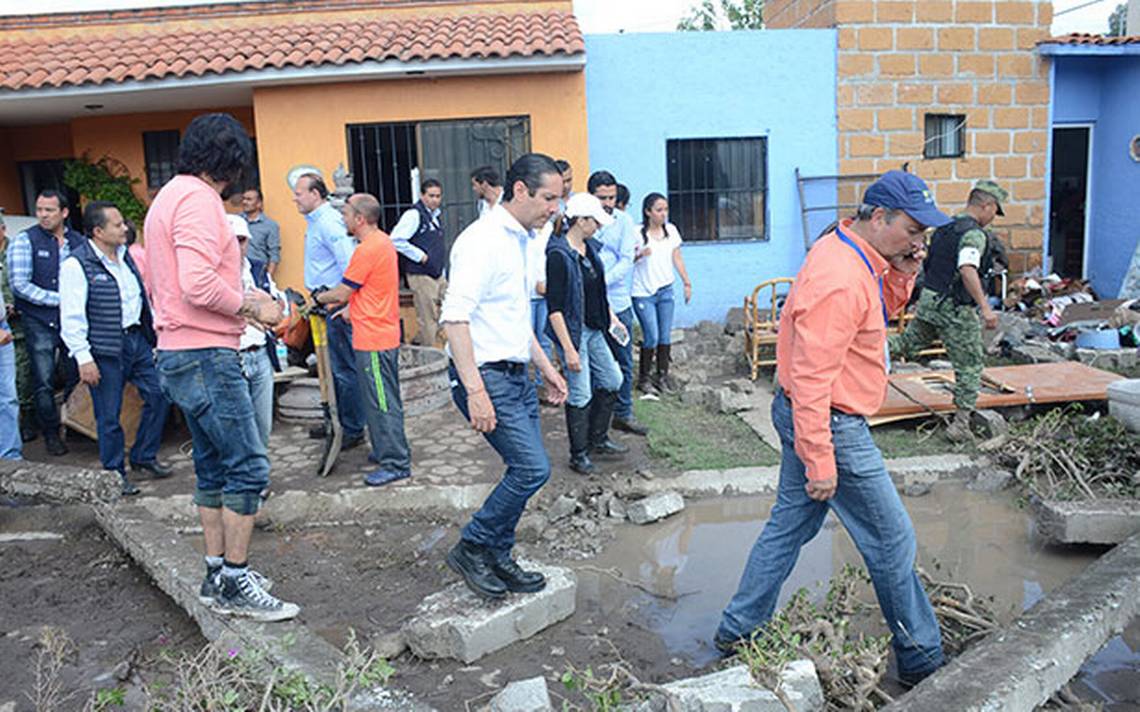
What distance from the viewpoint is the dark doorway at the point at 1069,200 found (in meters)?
12.6

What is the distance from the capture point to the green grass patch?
6.16 meters

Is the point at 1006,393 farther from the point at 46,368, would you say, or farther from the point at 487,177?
the point at 46,368

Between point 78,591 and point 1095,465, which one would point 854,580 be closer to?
point 1095,465

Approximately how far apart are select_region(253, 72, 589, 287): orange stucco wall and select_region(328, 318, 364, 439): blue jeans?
4135mm

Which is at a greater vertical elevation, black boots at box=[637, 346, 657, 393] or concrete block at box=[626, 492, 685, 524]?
black boots at box=[637, 346, 657, 393]

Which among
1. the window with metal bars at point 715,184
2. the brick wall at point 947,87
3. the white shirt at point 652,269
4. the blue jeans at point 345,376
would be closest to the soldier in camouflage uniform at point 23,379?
the blue jeans at point 345,376

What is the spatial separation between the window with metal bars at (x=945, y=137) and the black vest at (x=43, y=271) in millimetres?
9467

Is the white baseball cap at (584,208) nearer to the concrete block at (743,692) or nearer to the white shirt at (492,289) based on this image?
the white shirt at (492,289)

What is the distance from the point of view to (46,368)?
686 cm

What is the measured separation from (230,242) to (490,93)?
688 cm

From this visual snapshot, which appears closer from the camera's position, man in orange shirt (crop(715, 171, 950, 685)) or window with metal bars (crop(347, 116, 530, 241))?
man in orange shirt (crop(715, 171, 950, 685))

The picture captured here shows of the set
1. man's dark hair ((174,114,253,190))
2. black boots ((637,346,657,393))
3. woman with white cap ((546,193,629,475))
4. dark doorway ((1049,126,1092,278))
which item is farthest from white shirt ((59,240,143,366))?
dark doorway ((1049,126,1092,278))

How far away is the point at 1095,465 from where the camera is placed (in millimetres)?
5699

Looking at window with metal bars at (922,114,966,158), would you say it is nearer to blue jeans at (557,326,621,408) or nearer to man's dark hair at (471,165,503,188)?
man's dark hair at (471,165,503,188)
